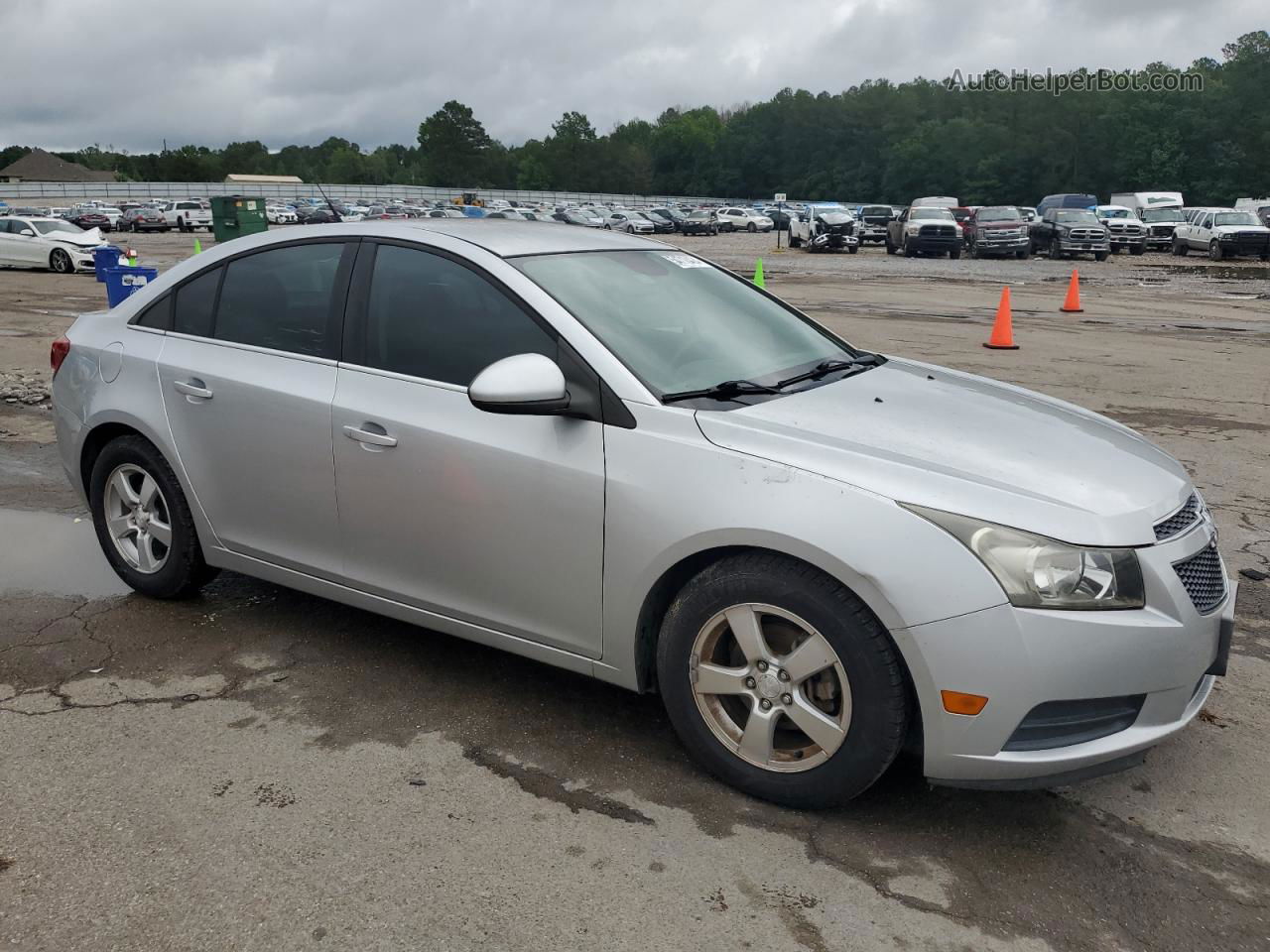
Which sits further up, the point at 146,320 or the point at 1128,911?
the point at 146,320

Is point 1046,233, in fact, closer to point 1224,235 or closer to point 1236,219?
point 1224,235

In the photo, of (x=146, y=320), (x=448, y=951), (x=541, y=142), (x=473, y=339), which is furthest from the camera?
(x=541, y=142)

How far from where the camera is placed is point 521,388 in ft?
10.8

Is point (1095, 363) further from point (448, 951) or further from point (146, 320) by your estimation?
point (448, 951)

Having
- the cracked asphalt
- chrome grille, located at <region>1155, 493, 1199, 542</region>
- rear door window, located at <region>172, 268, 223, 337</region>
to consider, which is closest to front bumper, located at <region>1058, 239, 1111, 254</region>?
the cracked asphalt

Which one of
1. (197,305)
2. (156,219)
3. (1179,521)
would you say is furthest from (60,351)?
(156,219)

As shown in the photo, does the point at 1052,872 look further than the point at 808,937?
Yes

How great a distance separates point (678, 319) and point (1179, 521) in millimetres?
1715

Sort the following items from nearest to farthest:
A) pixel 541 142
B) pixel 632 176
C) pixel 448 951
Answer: pixel 448 951
pixel 632 176
pixel 541 142

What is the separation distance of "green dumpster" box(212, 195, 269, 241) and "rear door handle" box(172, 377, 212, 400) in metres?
26.2

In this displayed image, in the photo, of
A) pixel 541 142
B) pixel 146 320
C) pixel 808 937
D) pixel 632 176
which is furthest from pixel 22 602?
pixel 541 142

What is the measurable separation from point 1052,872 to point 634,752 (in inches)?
50.0

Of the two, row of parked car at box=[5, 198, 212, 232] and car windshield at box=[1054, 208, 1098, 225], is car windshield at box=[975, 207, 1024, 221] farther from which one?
row of parked car at box=[5, 198, 212, 232]

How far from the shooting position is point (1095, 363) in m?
12.3
